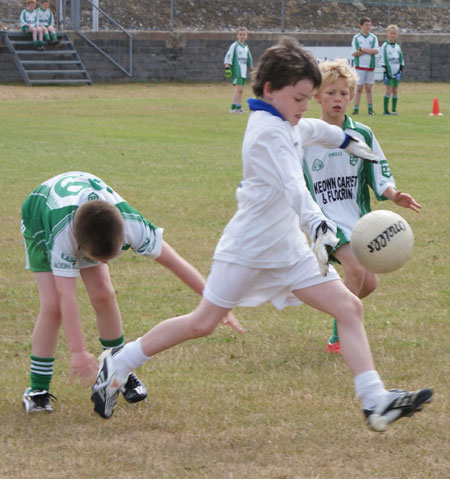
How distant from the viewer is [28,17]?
27.1 m

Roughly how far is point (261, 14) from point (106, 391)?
113 feet

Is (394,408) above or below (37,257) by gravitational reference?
below

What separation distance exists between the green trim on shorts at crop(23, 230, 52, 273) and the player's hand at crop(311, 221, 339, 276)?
1.34m

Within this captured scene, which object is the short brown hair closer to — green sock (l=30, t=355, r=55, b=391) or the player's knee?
the player's knee

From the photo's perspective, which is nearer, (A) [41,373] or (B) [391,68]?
(A) [41,373]

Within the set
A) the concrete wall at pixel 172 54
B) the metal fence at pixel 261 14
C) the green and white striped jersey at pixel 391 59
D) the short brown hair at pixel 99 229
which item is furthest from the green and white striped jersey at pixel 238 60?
the short brown hair at pixel 99 229

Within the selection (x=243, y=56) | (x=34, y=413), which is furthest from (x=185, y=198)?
(x=243, y=56)

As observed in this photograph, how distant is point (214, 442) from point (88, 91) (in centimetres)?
2282

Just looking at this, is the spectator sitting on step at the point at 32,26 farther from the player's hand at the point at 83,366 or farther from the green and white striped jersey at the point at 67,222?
the player's hand at the point at 83,366

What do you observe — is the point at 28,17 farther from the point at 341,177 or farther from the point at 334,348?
the point at 334,348

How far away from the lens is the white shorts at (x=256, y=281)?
12.4 feet

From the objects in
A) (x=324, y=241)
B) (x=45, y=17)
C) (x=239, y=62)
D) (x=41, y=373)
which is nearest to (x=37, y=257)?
(x=41, y=373)

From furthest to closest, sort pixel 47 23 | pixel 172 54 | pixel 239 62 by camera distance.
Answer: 1. pixel 172 54
2. pixel 47 23
3. pixel 239 62

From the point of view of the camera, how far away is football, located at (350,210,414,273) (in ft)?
13.6
